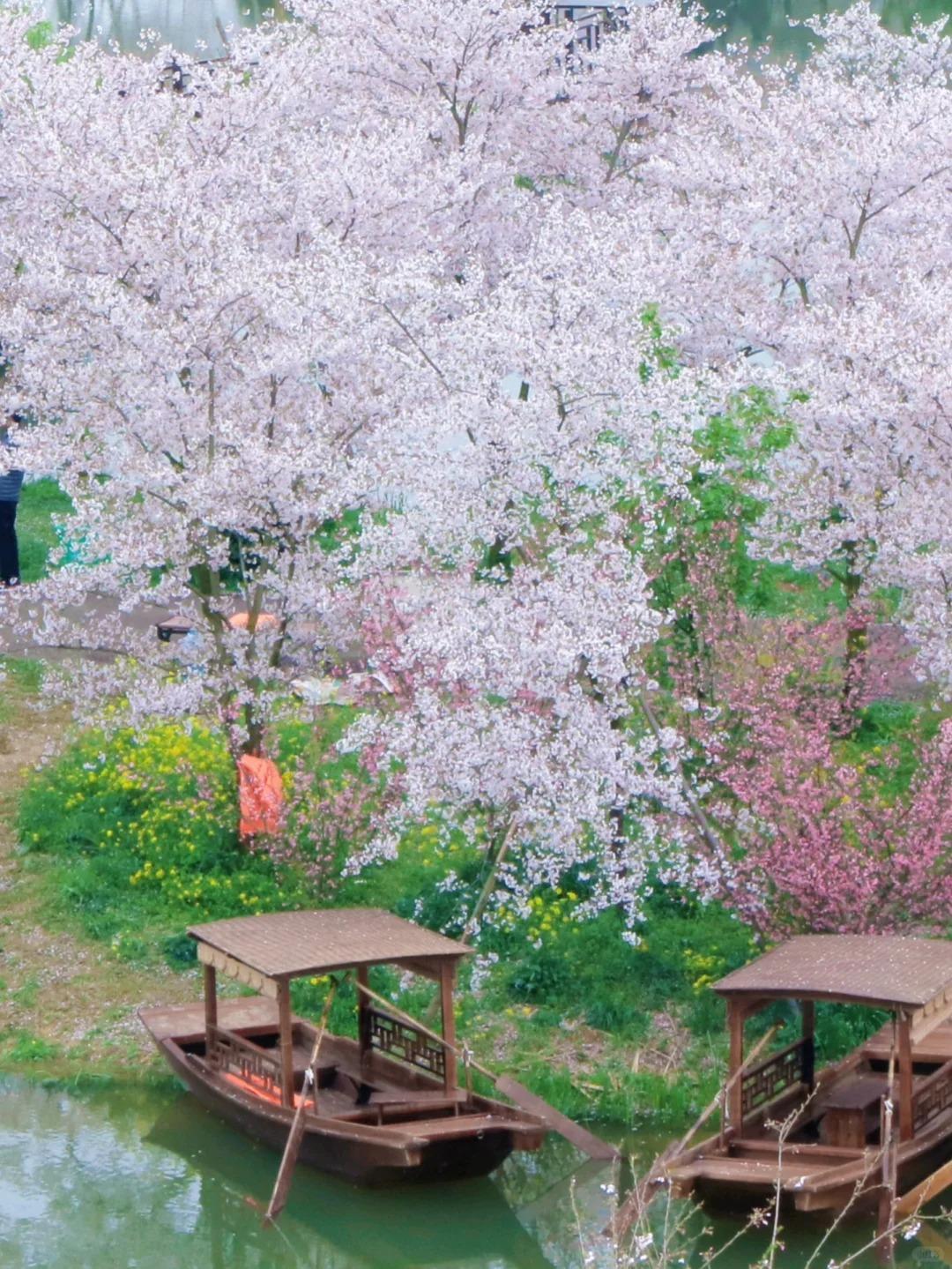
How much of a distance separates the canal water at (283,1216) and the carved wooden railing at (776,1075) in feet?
3.43

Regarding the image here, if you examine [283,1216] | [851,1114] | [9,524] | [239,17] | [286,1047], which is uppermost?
[239,17]

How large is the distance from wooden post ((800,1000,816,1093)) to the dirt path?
6.03 meters

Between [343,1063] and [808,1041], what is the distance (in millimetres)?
4078

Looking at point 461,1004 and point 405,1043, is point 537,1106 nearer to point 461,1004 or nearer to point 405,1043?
point 405,1043

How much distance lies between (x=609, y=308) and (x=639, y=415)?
124 centimetres

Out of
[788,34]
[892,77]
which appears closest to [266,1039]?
[892,77]

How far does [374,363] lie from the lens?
59.9 ft

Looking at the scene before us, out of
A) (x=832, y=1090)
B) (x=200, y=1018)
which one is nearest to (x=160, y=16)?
(x=200, y=1018)

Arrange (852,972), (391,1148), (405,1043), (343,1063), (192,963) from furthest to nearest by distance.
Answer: (192,963) < (343,1063) < (405,1043) < (391,1148) < (852,972)

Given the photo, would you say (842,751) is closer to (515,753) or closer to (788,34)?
(515,753)

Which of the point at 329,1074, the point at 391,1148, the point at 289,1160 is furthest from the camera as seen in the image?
the point at 329,1074

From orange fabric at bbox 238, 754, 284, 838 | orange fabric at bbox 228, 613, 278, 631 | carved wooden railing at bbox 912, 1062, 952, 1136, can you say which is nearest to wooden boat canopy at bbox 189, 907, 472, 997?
orange fabric at bbox 238, 754, 284, 838

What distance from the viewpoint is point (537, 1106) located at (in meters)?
14.2

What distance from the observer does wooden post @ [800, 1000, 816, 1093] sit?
1436 centimetres
